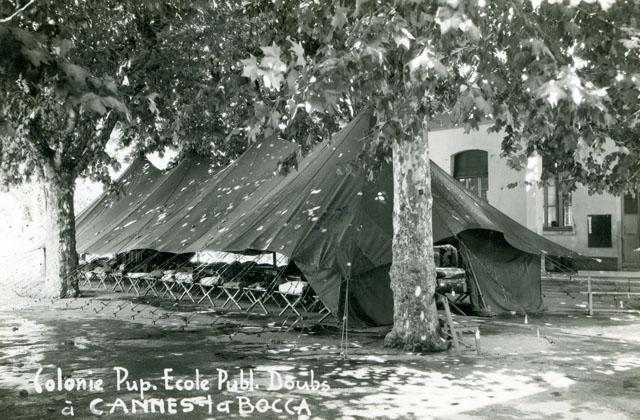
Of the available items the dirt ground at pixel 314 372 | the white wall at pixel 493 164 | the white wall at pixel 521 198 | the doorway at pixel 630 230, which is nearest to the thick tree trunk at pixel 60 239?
the dirt ground at pixel 314 372

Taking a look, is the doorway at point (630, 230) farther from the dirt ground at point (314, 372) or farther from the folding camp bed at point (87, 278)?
the folding camp bed at point (87, 278)

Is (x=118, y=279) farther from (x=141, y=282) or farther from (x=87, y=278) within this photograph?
(x=87, y=278)

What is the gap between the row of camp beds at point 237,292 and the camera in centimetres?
1069

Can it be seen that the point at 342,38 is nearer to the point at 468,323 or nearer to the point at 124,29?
the point at 468,323

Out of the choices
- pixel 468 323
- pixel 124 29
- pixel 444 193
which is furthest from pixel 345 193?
pixel 124 29

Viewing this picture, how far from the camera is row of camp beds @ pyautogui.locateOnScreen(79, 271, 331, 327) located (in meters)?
10.7

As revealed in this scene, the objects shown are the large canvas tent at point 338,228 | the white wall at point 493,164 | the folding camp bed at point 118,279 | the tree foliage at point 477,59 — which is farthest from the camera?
the white wall at point 493,164

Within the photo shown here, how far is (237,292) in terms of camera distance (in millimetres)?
12648

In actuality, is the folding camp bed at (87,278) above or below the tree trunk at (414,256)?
below

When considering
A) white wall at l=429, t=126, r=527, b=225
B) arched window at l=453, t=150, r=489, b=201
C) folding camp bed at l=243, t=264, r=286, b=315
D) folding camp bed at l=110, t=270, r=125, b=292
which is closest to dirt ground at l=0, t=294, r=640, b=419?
folding camp bed at l=243, t=264, r=286, b=315

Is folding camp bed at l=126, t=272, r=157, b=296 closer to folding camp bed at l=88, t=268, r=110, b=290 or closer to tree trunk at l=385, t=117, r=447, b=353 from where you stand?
folding camp bed at l=88, t=268, r=110, b=290

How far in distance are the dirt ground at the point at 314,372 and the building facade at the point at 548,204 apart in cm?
728

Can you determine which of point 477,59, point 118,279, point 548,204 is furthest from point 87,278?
point 477,59

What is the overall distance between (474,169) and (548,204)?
2.73m
